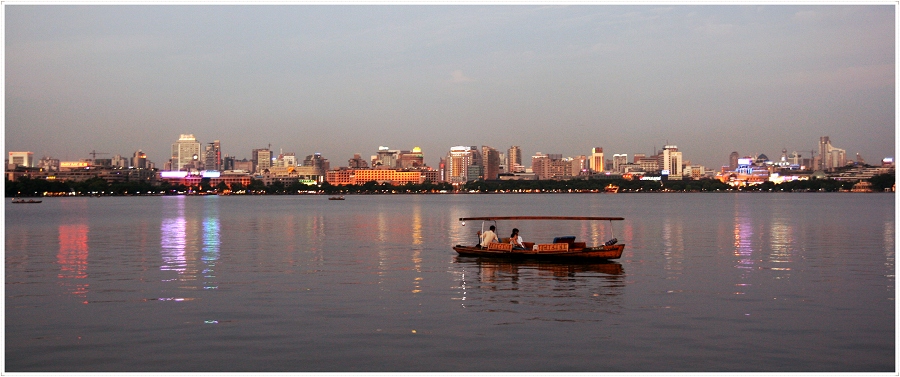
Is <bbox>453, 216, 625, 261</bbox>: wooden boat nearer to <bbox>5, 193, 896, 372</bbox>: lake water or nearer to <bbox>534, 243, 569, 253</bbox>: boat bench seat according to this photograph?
<bbox>534, 243, 569, 253</bbox>: boat bench seat

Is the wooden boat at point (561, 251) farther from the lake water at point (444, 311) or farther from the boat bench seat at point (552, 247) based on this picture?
the lake water at point (444, 311)

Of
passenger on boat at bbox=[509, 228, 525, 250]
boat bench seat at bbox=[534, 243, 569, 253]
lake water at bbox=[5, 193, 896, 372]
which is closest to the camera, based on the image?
lake water at bbox=[5, 193, 896, 372]

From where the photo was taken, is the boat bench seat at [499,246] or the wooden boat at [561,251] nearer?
the wooden boat at [561,251]

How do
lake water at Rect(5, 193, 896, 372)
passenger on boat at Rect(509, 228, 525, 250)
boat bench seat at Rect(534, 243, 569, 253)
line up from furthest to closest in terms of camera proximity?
passenger on boat at Rect(509, 228, 525, 250), boat bench seat at Rect(534, 243, 569, 253), lake water at Rect(5, 193, 896, 372)

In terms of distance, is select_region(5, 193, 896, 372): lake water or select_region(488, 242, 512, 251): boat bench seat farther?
select_region(488, 242, 512, 251): boat bench seat

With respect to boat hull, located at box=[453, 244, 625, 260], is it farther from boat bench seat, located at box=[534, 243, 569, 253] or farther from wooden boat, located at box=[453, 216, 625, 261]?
boat bench seat, located at box=[534, 243, 569, 253]

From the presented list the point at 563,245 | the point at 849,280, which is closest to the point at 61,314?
the point at 563,245

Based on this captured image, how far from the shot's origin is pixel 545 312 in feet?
65.4

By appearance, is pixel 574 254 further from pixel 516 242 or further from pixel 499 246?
pixel 499 246

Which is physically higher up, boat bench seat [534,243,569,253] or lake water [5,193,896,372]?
boat bench seat [534,243,569,253]

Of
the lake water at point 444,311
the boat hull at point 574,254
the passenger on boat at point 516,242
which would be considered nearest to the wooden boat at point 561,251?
the boat hull at point 574,254

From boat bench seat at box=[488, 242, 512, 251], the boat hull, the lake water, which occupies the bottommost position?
the lake water

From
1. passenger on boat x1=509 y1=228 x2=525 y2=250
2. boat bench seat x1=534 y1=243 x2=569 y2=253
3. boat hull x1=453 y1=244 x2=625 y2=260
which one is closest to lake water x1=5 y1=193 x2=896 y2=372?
boat hull x1=453 y1=244 x2=625 y2=260

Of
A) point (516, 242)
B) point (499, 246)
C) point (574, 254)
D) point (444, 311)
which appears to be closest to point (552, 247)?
point (574, 254)
